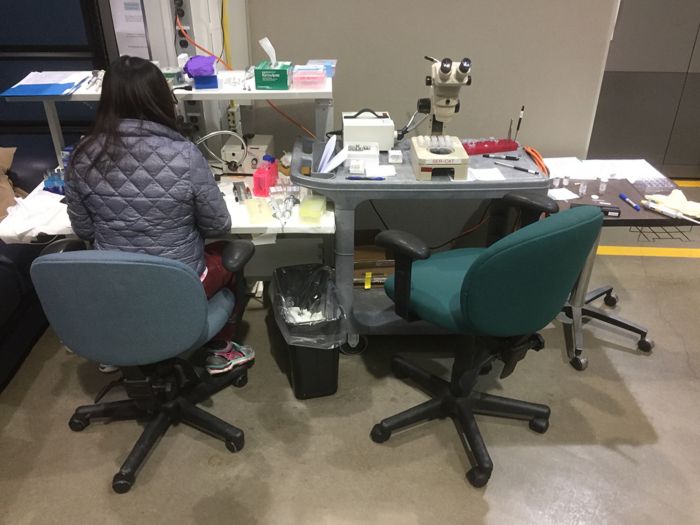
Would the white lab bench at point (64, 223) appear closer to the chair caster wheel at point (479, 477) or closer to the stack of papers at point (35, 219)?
the stack of papers at point (35, 219)

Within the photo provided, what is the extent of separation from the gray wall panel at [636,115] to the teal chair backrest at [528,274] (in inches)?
106

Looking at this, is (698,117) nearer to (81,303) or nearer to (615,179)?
(615,179)

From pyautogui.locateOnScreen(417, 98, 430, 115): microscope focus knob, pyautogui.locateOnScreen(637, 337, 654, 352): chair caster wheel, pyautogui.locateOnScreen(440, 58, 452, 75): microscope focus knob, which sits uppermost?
pyautogui.locateOnScreen(440, 58, 452, 75): microscope focus knob

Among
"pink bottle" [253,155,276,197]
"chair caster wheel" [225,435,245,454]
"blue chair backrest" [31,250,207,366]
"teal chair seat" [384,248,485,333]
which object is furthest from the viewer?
"pink bottle" [253,155,276,197]

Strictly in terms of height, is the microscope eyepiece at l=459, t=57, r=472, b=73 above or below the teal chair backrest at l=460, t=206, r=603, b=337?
above

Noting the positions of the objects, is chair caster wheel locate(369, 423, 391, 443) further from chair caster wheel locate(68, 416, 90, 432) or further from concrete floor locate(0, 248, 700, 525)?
chair caster wheel locate(68, 416, 90, 432)

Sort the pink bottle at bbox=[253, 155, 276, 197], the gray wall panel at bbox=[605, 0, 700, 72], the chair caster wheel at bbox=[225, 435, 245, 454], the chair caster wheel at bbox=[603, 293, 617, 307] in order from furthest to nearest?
the gray wall panel at bbox=[605, 0, 700, 72]
the chair caster wheel at bbox=[603, 293, 617, 307]
the pink bottle at bbox=[253, 155, 276, 197]
the chair caster wheel at bbox=[225, 435, 245, 454]

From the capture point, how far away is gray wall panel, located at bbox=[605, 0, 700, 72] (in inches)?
139

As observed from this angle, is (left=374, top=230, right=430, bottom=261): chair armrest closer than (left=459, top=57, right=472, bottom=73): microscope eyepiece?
Yes

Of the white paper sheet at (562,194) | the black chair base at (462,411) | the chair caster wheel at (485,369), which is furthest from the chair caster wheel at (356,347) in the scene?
the white paper sheet at (562,194)

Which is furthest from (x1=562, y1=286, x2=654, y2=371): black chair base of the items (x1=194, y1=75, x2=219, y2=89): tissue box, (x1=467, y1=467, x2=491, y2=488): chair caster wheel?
(x1=194, y1=75, x2=219, y2=89): tissue box

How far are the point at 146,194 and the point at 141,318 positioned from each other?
1.34 feet

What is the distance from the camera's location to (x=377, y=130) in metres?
2.31

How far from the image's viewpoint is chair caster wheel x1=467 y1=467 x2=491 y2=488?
6.25ft
